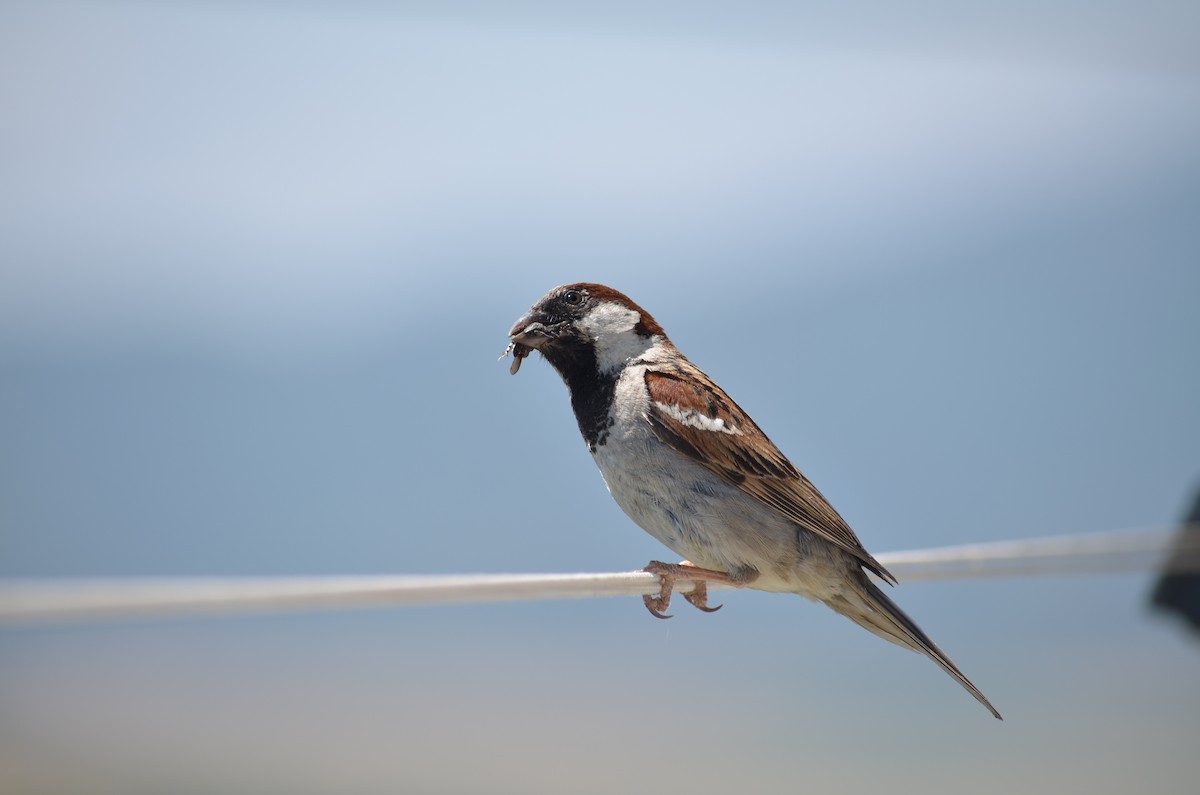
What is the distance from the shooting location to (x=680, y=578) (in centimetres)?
289

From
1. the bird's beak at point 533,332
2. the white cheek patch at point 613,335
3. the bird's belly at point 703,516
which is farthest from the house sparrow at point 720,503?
the bird's beak at point 533,332

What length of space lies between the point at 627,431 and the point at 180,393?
115612 millimetres

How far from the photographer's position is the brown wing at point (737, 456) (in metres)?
2.98

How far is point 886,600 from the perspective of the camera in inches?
116

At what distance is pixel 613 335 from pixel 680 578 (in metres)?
0.77

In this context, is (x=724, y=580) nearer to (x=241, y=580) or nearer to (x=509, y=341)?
(x=509, y=341)

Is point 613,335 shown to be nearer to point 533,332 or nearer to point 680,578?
point 533,332

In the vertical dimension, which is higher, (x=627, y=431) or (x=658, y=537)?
(x=627, y=431)

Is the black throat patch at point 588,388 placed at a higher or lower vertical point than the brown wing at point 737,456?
higher

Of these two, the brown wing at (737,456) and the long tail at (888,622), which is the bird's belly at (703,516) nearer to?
the brown wing at (737,456)

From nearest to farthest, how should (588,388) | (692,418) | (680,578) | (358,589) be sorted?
(358,589)
(680,578)
(692,418)
(588,388)

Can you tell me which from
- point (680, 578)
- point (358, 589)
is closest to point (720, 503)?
point (680, 578)

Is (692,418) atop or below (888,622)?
atop

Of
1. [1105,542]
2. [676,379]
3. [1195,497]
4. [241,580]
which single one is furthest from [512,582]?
[1195,497]
